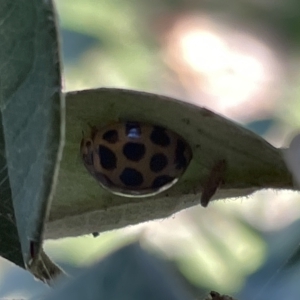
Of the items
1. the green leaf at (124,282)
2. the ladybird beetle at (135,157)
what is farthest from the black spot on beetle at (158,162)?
the green leaf at (124,282)

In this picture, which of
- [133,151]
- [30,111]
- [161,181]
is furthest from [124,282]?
[133,151]

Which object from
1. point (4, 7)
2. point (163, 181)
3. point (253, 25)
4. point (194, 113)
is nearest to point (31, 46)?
point (4, 7)

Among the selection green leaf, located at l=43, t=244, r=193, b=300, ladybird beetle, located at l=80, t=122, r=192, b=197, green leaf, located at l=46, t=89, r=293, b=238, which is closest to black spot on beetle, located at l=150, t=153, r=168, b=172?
ladybird beetle, located at l=80, t=122, r=192, b=197

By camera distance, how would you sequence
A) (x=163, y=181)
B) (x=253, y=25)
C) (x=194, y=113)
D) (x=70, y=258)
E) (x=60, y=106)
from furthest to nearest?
(x=253, y=25) < (x=70, y=258) < (x=163, y=181) < (x=194, y=113) < (x=60, y=106)

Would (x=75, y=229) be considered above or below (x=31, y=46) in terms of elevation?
below

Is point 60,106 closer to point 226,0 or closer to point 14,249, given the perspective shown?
point 14,249
